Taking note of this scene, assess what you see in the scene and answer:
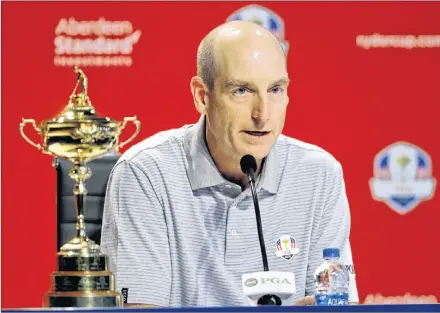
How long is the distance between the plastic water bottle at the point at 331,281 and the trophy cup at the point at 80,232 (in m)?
0.41

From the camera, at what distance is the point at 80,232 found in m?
2.45

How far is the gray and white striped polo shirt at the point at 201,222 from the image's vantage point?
9.29ft

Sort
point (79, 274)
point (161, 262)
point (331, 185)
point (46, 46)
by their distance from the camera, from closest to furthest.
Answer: point (79, 274) < point (161, 262) < point (331, 185) < point (46, 46)

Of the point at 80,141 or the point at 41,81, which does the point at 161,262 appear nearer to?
the point at 80,141

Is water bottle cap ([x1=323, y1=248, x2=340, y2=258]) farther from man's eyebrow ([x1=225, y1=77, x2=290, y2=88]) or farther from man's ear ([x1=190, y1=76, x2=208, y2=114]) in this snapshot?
man's ear ([x1=190, y1=76, x2=208, y2=114])

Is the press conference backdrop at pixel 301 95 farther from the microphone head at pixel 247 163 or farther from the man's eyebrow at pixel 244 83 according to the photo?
the microphone head at pixel 247 163

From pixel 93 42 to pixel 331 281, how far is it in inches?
83.1

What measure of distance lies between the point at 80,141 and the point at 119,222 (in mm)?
481

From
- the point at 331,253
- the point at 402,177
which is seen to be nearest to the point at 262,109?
the point at 331,253

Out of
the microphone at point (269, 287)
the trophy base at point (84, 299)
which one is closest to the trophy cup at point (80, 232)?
the trophy base at point (84, 299)

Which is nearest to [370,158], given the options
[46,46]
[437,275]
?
[437,275]

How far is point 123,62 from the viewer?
4488 mm

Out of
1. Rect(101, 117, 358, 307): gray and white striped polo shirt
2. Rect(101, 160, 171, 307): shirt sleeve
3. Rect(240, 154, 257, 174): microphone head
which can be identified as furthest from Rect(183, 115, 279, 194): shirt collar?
Rect(240, 154, 257, 174): microphone head

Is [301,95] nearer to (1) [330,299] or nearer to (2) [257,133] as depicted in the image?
(2) [257,133]
